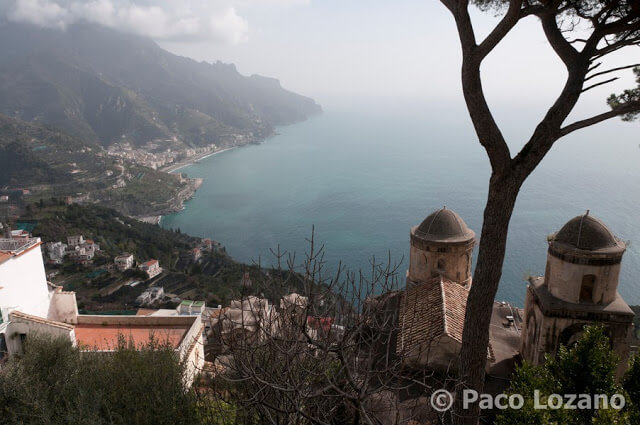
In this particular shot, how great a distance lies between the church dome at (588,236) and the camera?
24.6 ft

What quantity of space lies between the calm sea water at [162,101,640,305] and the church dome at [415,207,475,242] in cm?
1329

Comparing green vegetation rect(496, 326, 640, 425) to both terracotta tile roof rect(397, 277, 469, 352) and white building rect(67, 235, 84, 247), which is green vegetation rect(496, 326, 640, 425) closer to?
terracotta tile roof rect(397, 277, 469, 352)

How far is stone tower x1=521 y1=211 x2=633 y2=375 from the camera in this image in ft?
24.4

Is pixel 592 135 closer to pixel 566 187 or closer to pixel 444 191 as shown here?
pixel 566 187

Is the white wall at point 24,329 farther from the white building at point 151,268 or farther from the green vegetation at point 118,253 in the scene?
the white building at point 151,268

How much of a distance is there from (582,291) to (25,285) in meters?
10.6

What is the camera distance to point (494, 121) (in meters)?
4.56

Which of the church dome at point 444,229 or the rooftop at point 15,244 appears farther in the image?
the church dome at point 444,229

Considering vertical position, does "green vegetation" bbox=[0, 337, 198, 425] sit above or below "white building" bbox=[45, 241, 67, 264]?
above

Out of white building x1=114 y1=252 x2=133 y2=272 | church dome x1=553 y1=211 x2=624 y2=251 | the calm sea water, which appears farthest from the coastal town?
white building x1=114 y1=252 x2=133 y2=272

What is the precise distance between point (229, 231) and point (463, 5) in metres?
54.1

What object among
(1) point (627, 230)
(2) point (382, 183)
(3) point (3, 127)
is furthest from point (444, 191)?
(3) point (3, 127)

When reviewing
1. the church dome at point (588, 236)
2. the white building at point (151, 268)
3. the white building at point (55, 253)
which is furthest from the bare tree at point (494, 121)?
the white building at point (55, 253)

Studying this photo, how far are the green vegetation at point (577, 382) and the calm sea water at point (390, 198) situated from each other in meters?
17.0
